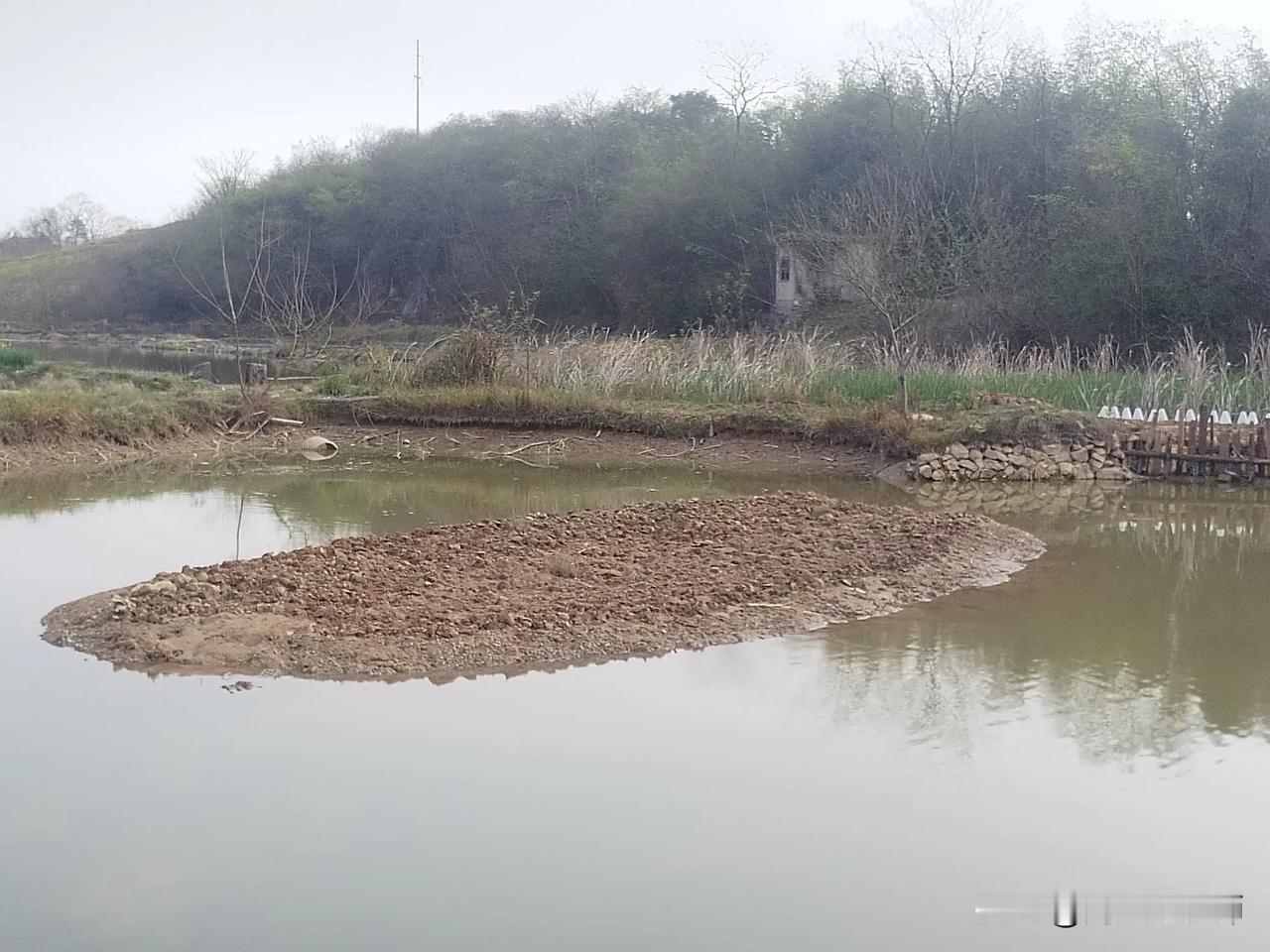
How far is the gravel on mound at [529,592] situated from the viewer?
6.70m

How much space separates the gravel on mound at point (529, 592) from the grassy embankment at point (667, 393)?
5.84m

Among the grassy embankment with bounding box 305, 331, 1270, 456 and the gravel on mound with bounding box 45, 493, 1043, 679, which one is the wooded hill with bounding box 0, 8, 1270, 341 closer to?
the grassy embankment with bounding box 305, 331, 1270, 456

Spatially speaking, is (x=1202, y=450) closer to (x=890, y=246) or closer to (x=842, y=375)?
(x=842, y=375)

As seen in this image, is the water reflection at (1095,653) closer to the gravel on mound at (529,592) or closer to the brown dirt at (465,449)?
the gravel on mound at (529,592)

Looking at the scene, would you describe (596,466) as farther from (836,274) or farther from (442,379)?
(836,274)

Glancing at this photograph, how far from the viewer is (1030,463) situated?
14.4 m

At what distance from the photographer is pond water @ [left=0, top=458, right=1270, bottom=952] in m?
4.15

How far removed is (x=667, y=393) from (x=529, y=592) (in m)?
10.6

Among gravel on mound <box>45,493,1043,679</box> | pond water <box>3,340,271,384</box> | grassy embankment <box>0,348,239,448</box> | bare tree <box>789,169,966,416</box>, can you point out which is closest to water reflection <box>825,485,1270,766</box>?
gravel on mound <box>45,493,1043,679</box>

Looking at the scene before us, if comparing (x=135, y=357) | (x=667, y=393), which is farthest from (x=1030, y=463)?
(x=135, y=357)

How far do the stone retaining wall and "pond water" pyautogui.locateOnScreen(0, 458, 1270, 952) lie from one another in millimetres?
6027

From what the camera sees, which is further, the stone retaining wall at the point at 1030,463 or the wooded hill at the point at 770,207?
the wooded hill at the point at 770,207

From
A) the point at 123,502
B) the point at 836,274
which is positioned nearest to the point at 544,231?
the point at 836,274

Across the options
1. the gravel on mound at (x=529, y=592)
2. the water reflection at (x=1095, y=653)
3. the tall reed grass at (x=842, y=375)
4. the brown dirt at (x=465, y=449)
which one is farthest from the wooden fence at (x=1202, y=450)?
the gravel on mound at (x=529, y=592)
